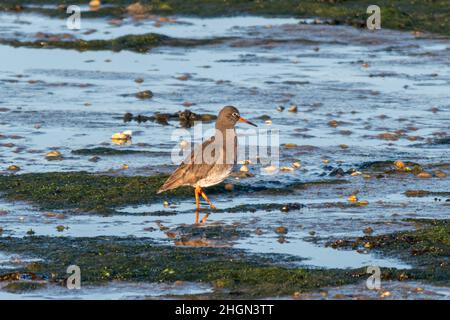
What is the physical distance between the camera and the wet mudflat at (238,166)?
10352 mm

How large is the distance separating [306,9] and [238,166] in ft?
38.9

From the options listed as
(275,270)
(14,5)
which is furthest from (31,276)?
(14,5)

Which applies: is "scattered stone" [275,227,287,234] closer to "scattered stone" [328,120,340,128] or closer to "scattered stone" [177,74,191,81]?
"scattered stone" [328,120,340,128]

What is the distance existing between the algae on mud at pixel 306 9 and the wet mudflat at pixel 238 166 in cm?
45

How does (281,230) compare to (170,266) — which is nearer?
(170,266)

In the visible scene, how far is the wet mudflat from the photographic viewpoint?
10.4 meters

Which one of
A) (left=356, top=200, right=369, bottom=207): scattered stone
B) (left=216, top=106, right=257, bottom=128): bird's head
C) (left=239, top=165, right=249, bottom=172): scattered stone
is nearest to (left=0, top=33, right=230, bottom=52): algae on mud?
(left=239, top=165, right=249, bottom=172): scattered stone

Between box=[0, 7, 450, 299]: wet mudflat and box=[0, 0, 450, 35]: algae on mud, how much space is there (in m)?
0.45

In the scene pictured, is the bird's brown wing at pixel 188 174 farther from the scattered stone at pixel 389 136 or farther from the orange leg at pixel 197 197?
the scattered stone at pixel 389 136

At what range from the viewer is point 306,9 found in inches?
1020

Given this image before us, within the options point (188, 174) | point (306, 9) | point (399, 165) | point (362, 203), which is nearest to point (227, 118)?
point (188, 174)

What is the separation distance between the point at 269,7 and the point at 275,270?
16660 millimetres

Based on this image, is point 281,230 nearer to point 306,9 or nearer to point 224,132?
point 224,132
